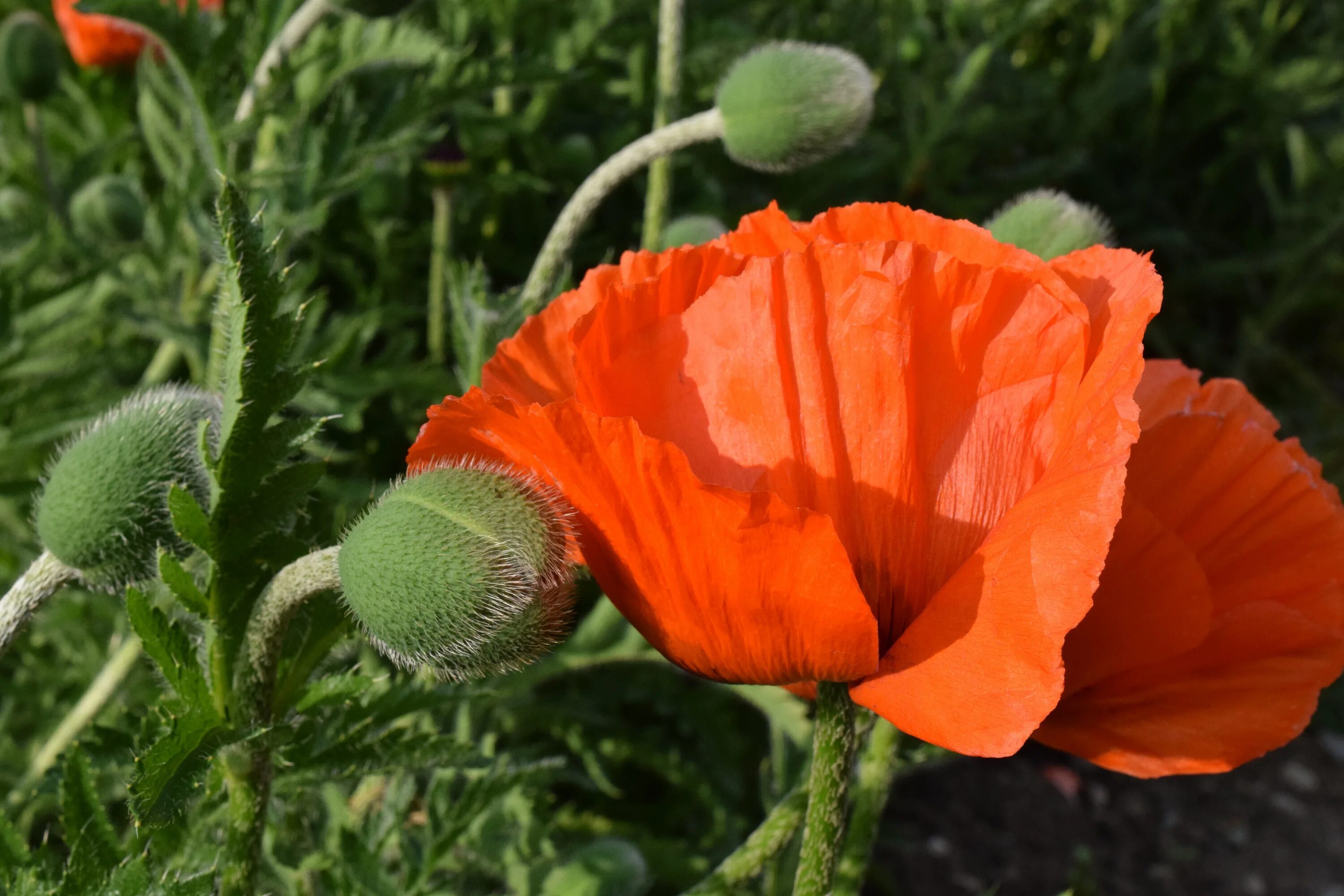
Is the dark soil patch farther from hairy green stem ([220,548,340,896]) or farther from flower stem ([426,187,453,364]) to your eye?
hairy green stem ([220,548,340,896])

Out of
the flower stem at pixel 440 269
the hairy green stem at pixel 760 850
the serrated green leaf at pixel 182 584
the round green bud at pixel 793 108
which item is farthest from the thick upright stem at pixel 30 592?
the flower stem at pixel 440 269

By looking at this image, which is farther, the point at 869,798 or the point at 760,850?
the point at 869,798

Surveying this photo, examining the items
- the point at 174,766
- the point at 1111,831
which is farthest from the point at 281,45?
Answer: the point at 1111,831

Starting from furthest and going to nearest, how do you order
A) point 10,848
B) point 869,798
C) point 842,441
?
point 869,798 < point 10,848 < point 842,441

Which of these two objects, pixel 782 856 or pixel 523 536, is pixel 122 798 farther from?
pixel 523 536

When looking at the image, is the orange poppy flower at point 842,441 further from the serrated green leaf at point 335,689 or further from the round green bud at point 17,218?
the round green bud at point 17,218

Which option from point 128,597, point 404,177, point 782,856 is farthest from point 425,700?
point 404,177

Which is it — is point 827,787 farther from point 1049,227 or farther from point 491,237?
point 491,237

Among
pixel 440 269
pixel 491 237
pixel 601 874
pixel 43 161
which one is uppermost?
pixel 43 161
